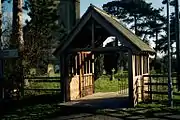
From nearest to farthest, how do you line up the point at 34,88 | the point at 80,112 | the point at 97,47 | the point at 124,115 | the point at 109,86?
the point at 124,115, the point at 80,112, the point at 97,47, the point at 34,88, the point at 109,86

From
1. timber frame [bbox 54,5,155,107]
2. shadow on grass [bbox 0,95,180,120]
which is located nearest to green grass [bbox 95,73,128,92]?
timber frame [bbox 54,5,155,107]

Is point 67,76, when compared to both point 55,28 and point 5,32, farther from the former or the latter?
point 55,28

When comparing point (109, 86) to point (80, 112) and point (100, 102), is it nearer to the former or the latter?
point (100, 102)

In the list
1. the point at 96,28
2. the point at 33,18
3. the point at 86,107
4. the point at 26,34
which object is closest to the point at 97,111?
the point at 86,107

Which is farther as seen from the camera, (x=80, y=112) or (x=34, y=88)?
(x=34, y=88)

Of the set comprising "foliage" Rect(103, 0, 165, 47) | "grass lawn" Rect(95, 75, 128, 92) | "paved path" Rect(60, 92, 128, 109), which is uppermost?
"foliage" Rect(103, 0, 165, 47)

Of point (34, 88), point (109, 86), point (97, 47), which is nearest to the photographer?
point (97, 47)

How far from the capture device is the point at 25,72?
20.8 m

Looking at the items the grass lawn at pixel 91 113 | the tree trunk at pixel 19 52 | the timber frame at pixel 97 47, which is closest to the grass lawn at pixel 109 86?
the timber frame at pixel 97 47

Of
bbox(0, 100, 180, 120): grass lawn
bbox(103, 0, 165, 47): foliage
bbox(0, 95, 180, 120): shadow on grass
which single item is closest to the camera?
bbox(0, 100, 180, 120): grass lawn

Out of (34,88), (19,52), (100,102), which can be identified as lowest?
(100,102)

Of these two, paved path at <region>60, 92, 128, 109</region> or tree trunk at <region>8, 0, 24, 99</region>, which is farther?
tree trunk at <region>8, 0, 24, 99</region>

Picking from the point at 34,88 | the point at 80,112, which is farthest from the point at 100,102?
the point at 34,88

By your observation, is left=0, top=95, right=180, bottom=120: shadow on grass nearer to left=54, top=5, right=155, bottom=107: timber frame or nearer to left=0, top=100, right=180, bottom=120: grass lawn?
left=0, top=100, right=180, bottom=120: grass lawn
